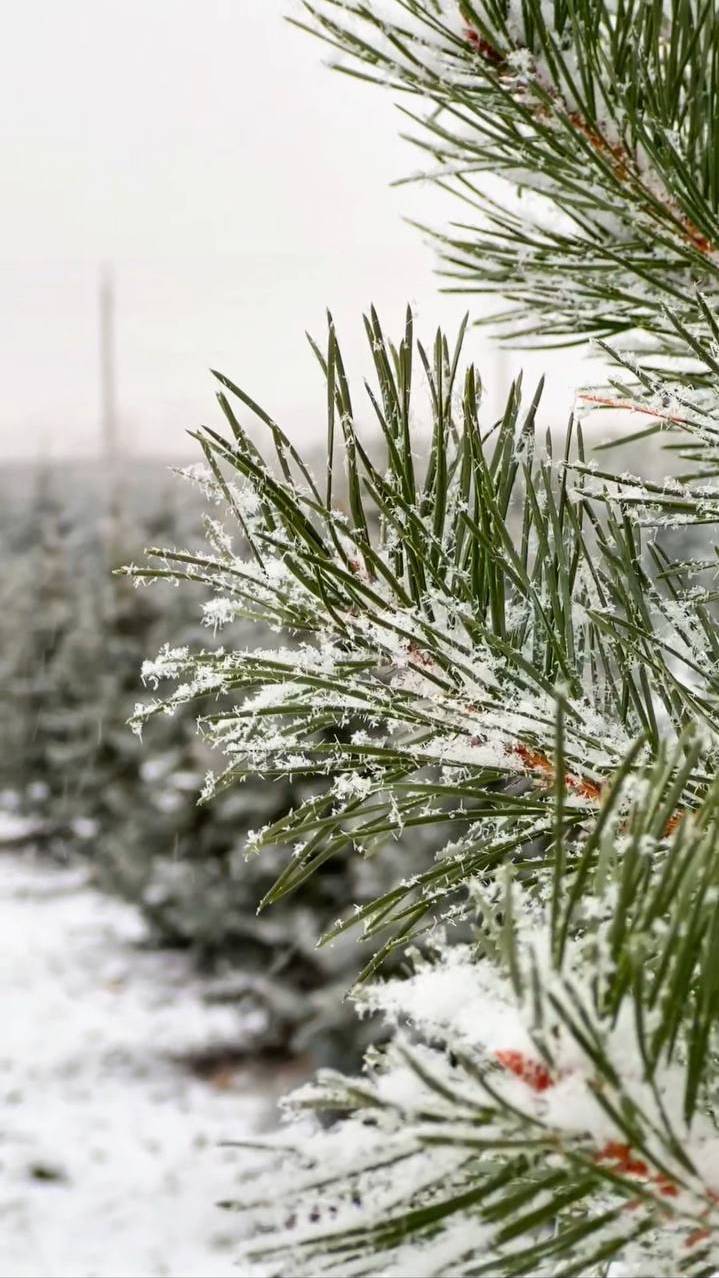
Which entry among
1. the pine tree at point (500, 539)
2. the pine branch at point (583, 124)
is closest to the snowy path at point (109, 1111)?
the pine tree at point (500, 539)

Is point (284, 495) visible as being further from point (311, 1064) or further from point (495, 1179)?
point (311, 1064)

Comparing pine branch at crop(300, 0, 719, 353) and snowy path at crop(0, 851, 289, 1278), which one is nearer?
pine branch at crop(300, 0, 719, 353)

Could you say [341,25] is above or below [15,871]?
below

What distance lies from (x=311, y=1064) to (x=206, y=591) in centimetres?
276

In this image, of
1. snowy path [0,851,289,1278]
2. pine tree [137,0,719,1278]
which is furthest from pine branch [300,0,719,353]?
snowy path [0,851,289,1278]

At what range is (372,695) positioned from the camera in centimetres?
88

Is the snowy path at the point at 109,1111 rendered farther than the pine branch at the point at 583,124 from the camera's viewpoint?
Yes

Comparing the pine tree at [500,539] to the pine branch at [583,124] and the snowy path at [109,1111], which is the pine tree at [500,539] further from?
the snowy path at [109,1111]

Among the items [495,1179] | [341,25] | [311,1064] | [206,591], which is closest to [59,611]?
[206,591]

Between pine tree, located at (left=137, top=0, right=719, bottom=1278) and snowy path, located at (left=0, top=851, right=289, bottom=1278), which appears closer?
pine tree, located at (left=137, top=0, right=719, bottom=1278)

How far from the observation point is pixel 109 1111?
440 centimetres

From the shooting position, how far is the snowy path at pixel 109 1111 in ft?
11.9

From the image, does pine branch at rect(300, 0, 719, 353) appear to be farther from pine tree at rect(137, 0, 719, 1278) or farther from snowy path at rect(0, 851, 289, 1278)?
snowy path at rect(0, 851, 289, 1278)

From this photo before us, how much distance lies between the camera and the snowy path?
3.62m
